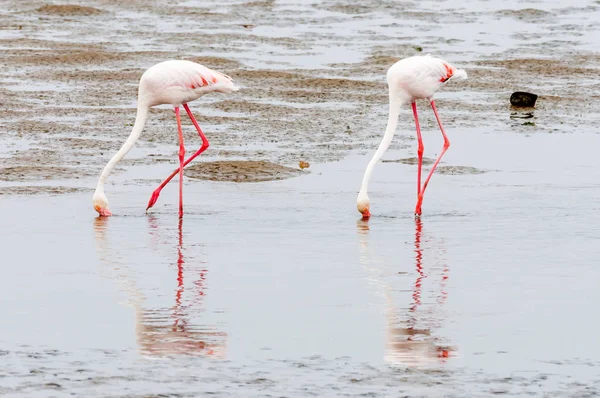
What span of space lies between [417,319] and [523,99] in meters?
10.6

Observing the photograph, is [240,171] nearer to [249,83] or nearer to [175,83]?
[175,83]

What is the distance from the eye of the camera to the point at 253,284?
8.95 m

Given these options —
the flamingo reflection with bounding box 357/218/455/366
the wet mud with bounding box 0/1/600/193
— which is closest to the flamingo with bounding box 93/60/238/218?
the wet mud with bounding box 0/1/600/193

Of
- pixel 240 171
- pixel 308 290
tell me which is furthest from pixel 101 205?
pixel 308 290

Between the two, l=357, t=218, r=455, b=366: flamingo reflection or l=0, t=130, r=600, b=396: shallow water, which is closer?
l=0, t=130, r=600, b=396: shallow water

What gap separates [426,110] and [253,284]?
9.34m

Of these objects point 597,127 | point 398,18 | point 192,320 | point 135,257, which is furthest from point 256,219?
point 398,18

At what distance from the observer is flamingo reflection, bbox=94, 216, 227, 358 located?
289 inches

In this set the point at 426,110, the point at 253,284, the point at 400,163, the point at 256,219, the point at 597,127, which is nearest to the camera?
the point at 253,284

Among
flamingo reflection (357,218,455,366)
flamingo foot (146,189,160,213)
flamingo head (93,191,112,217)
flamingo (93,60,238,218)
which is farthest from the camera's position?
flamingo (93,60,238,218)

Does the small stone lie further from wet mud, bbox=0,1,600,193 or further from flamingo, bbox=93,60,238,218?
flamingo, bbox=93,60,238,218

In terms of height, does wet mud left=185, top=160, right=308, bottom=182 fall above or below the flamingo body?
below

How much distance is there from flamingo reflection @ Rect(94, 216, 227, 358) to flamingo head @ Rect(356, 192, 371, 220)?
215 cm

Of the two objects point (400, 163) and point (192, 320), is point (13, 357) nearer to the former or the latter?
point (192, 320)
